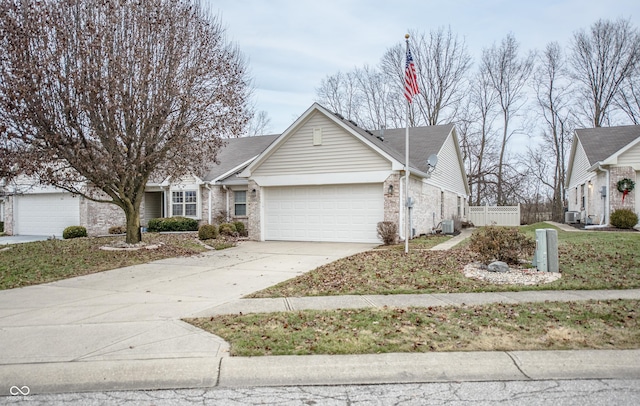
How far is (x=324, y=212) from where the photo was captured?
667 inches

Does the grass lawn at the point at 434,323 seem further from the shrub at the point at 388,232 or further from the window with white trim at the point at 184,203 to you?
the window with white trim at the point at 184,203

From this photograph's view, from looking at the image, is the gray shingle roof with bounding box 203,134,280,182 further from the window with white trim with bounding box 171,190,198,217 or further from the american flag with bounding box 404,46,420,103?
the american flag with bounding box 404,46,420,103

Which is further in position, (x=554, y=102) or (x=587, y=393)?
(x=554, y=102)

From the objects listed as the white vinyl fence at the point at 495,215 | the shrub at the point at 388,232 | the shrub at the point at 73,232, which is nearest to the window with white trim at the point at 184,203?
the shrub at the point at 73,232

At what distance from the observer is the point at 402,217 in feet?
51.2

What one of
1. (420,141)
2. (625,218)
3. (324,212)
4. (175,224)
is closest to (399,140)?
(420,141)

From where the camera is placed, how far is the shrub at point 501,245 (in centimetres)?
938

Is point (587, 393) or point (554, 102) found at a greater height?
point (554, 102)

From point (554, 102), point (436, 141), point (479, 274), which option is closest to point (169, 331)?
point (479, 274)

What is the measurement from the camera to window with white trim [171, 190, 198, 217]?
21955 millimetres

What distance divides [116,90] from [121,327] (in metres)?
8.34

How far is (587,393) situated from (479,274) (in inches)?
198

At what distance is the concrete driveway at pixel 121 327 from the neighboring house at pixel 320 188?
18.3ft

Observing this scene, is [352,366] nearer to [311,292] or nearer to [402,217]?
[311,292]
